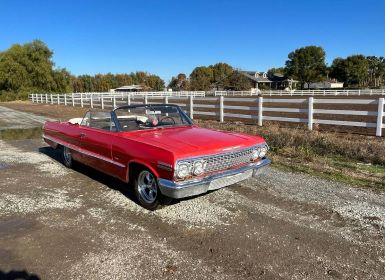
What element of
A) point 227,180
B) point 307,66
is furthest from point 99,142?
point 307,66

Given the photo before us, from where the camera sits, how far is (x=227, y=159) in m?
4.93

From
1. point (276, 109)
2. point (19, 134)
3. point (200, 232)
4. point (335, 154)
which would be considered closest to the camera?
point (200, 232)

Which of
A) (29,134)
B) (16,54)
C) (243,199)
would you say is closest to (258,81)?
(16,54)

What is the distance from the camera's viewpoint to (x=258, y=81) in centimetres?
9694

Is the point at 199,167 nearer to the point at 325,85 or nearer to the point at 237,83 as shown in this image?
the point at 237,83

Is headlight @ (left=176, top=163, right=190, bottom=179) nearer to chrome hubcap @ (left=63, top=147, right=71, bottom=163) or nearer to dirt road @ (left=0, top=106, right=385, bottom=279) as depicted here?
dirt road @ (left=0, top=106, right=385, bottom=279)

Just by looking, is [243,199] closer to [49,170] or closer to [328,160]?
[328,160]

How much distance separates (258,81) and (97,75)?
65256 millimetres

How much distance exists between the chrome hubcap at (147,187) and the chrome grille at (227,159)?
0.77 meters

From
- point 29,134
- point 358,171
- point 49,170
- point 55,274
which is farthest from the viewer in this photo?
point 29,134

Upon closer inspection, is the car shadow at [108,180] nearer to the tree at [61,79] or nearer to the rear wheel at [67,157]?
the rear wheel at [67,157]

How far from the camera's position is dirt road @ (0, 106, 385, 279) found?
349cm

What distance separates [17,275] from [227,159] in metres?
2.75

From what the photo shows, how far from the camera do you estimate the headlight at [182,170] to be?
4.42 metres
